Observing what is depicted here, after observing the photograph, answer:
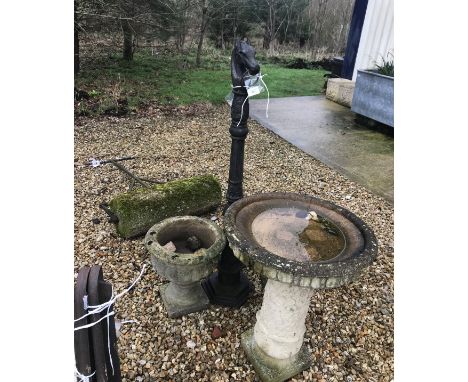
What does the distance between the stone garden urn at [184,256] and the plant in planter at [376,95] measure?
5.05 meters

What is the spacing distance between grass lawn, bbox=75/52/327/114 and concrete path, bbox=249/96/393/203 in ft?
3.83

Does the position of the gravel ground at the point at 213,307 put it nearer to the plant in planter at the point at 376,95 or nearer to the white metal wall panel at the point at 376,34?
the plant in planter at the point at 376,95

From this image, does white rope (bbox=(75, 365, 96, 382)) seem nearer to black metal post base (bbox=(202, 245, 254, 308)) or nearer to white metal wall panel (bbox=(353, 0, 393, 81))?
black metal post base (bbox=(202, 245, 254, 308))

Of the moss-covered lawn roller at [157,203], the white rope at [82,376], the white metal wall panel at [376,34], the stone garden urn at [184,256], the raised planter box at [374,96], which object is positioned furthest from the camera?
the white metal wall panel at [376,34]

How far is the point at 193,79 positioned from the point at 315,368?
Answer: 8.70 m

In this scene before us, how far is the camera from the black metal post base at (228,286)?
286 centimetres

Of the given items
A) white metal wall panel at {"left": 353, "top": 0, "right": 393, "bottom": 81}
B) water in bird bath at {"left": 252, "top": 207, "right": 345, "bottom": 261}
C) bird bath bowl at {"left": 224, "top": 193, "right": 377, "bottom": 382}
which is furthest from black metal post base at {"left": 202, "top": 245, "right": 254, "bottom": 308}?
white metal wall panel at {"left": 353, "top": 0, "right": 393, "bottom": 81}

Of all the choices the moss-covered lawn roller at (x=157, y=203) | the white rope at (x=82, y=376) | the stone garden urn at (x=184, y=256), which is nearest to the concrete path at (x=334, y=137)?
the moss-covered lawn roller at (x=157, y=203)

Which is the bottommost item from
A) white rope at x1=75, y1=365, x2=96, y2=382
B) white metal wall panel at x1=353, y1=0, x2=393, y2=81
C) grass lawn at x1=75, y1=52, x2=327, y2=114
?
white rope at x1=75, y1=365, x2=96, y2=382

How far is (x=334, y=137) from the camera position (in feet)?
21.5

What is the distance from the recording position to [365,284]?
3238mm

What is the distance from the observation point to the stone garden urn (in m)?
2.46

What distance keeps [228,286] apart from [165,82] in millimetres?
7468

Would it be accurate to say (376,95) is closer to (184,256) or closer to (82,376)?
(184,256)
